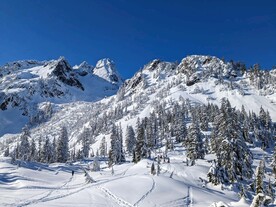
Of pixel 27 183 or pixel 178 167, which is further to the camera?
pixel 178 167

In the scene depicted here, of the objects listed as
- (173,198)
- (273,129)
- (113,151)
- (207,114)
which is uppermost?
(207,114)

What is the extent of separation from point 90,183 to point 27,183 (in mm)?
9823

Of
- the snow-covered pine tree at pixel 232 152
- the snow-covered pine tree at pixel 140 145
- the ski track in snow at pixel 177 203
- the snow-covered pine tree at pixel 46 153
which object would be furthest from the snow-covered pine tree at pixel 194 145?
the snow-covered pine tree at pixel 46 153

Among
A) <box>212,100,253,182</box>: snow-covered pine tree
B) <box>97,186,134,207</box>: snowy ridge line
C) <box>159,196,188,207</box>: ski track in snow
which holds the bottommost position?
<box>159,196,188,207</box>: ski track in snow

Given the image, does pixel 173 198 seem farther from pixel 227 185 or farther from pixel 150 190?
pixel 227 185

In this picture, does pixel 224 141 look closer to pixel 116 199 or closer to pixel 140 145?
pixel 116 199

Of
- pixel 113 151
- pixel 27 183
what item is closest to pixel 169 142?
pixel 113 151

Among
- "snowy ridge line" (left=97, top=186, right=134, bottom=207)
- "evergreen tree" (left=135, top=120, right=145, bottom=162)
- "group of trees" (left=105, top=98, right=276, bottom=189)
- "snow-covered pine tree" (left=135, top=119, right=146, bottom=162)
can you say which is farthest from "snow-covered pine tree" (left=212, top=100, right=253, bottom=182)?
"evergreen tree" (left=135, top=120, right=145, bottom=162)

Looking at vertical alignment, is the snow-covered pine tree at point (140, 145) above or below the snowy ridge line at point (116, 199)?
above

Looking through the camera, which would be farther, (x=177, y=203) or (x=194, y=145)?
(x=194, y=145)

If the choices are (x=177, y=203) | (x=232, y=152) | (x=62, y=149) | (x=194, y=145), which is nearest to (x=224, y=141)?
(x=232, y=152)

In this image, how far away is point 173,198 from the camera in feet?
125

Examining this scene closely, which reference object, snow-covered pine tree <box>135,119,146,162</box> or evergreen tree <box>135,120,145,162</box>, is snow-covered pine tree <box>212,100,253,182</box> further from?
evergreen tree <box>135,120,145,162</box>

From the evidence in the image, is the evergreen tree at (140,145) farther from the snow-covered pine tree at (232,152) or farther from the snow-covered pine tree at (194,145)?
the snow-covered pine tree at (232,152)
